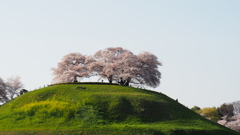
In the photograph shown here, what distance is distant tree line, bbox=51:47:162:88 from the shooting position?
2940 inches

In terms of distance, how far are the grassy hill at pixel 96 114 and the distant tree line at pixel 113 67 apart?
10.6 m

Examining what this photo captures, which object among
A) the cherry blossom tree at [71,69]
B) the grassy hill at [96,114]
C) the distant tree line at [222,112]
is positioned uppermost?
the cherry blossom tree at [71,69]

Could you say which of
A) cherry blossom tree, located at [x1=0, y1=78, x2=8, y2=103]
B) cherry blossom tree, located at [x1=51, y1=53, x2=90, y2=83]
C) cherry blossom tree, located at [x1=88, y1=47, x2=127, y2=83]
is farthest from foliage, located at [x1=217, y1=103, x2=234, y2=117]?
cherry blossom tree, located at [x1=0, y1=78, x2=8, y2=103]

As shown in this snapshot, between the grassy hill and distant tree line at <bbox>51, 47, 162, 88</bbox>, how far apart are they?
34.6 ft

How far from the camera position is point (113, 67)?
246ft

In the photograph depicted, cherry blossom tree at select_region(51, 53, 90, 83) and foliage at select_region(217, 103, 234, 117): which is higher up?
cherry blossom tree at select_region(51, 53, 90, 83)

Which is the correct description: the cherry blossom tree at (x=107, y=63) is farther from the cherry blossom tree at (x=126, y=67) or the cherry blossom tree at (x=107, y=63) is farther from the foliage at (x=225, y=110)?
the foliage at (x=225, y=110)

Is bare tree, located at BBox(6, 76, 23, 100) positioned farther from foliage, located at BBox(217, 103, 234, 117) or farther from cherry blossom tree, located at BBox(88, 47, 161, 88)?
foliage, located at BBox(217, 103, 234, 117)

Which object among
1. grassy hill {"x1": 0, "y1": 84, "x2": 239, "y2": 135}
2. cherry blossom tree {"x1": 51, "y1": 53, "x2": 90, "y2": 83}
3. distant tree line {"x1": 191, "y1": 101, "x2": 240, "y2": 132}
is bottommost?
grassy hill {"x1": 0, "y1": 84, "x2": 239, "y2": 135}

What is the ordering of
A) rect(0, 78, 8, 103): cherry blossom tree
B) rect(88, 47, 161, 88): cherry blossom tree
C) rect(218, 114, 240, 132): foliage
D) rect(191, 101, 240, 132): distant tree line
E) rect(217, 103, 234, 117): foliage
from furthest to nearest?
rect(217, 103, 234, 117): foliage, rect(191, 101, 240, 132): distant tree line, rect(0, 78, 8, 103): cherry blossom tree, rect(218, 114, 240, 132): foliage, rect(88, 47, 161, 88): cherry blossom tree

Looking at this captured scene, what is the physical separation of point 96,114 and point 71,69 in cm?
2829

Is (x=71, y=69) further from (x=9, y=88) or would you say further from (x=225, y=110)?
(x=225, y=110)

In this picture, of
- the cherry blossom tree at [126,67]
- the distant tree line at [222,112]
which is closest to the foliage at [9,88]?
the cherry blossom tree at [126,67]

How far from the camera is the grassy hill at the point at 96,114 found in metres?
48.1
